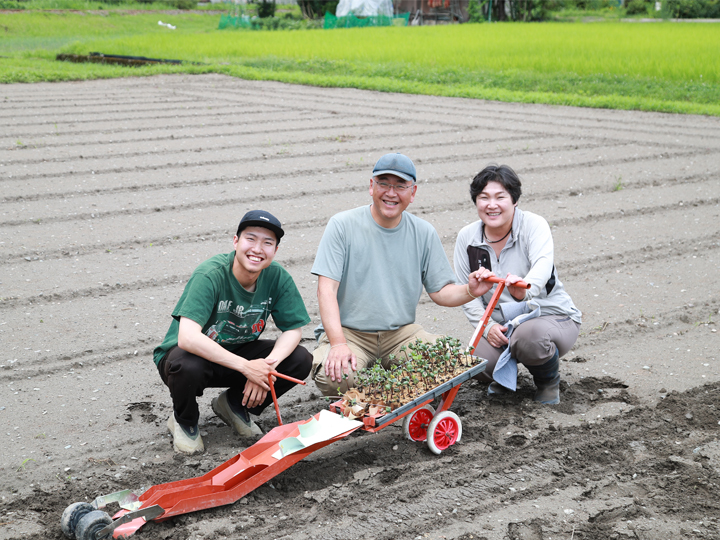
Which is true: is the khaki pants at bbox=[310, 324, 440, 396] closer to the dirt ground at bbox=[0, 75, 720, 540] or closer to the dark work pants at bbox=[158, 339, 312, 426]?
the dark work pants at bbox=[158, 339, 312, 426]

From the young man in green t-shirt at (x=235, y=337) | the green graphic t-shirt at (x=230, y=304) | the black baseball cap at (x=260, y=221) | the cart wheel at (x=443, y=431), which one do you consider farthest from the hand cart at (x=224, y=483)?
the black baseball cap at (x=260, y=221)

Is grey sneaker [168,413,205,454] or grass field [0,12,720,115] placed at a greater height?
grass field [0,12,720,115]

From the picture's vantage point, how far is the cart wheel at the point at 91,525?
2.70 m

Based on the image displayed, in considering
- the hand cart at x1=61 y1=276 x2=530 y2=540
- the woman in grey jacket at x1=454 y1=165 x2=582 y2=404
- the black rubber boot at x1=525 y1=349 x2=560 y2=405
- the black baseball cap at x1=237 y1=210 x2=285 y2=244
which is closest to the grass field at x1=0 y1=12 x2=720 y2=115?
the woman in grey jacket at x1=454 y1=165 x2=582 y2=404

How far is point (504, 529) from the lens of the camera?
2867 mm

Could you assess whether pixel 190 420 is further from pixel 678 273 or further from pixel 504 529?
pixel 678 273

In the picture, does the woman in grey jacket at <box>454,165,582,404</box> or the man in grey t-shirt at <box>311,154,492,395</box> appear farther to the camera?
the woman in grey jacket at <box>454,165,582,404</box>

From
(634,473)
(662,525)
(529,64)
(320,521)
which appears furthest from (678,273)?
(529,64)

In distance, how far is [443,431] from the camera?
3.47m

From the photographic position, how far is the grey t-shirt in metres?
3.74

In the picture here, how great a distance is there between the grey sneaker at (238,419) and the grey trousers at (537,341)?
1272mm

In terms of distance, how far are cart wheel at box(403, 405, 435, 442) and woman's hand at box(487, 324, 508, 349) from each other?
0.56 meters

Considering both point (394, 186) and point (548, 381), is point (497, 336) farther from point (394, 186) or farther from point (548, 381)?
point (394, 186)

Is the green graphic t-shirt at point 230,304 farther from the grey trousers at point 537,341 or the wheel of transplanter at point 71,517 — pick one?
the grey trousers at point 537,341
